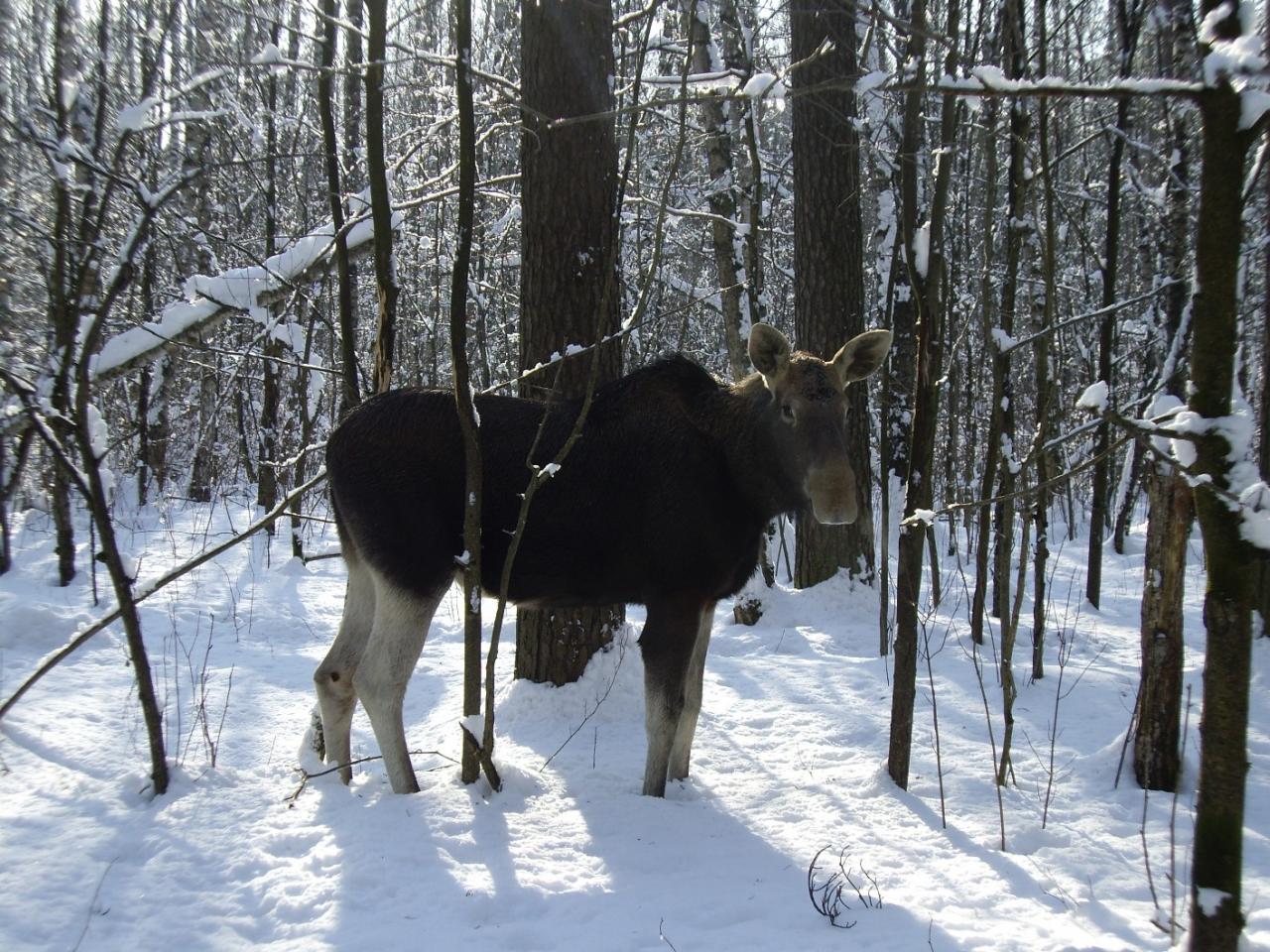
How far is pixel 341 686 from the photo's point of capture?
4938 millimetres

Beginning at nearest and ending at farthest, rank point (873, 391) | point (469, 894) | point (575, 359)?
point (469, 894)
point (575, 359)
point (873, 391)

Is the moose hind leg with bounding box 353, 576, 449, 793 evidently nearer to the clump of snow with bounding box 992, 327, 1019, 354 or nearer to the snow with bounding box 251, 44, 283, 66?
the snow with bounding box 251, 44, 283, 66

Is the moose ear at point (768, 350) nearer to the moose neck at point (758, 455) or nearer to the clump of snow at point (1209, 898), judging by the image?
the moose neck at point (758, 455)

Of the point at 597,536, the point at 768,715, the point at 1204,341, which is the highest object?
the point at 1204,341

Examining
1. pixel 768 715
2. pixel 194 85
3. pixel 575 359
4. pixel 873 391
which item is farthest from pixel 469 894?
pixel 873 391

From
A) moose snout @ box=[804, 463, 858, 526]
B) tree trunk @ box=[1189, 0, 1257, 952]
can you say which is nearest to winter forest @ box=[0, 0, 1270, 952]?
tree trunk @ box=[1189, 0, 1257, 952]

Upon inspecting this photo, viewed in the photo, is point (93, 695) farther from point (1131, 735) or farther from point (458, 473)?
point (1131, 735)

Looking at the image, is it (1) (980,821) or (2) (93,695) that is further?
(2) (93,695)

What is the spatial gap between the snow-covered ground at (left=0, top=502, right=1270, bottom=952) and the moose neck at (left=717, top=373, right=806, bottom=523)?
156cm

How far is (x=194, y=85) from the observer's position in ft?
16.4

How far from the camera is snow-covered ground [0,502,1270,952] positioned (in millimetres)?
3342

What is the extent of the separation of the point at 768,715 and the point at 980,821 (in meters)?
2.02

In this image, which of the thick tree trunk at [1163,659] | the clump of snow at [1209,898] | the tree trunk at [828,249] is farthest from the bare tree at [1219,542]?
the tree trunk at [828,249]

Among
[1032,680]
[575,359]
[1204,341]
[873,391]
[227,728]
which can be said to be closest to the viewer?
[1204,341]
